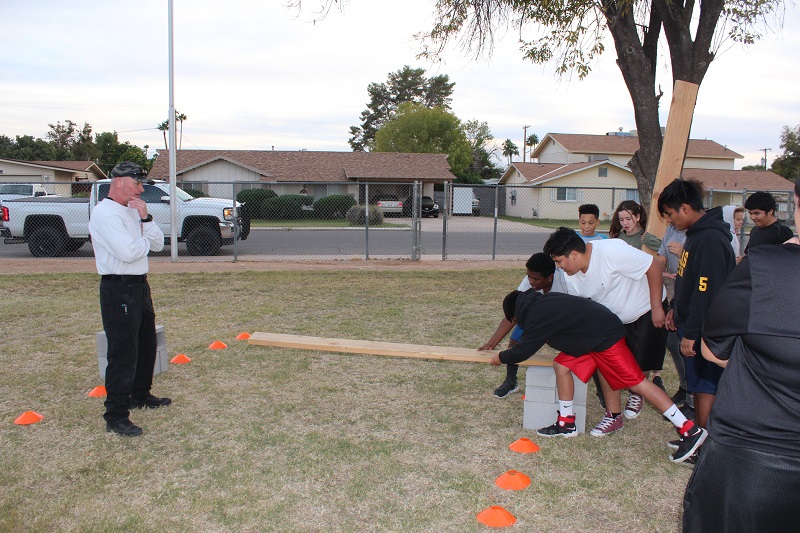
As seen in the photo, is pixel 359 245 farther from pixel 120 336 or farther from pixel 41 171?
pixel 41 171

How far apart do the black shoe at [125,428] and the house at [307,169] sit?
32064mm

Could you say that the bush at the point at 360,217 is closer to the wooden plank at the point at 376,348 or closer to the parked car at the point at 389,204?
the parked car at the point at 389,204

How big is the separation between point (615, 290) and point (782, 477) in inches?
105

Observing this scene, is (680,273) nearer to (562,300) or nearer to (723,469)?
(562,300)

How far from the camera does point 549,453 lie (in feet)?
14.0

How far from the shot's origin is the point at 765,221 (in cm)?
622

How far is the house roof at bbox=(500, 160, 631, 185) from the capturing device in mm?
39500

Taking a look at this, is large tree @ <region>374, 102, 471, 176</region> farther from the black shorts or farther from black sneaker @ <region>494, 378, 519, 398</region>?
the black shorts

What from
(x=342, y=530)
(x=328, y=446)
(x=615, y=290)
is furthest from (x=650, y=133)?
(x=342, y=530)

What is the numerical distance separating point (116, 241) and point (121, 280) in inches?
11.5

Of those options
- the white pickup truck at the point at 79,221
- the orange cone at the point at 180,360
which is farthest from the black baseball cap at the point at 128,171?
the white pickup truck at the point at 79,221

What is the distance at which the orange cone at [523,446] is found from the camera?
4289 millimetres

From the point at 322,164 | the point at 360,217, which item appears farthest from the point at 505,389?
the point at 322,164

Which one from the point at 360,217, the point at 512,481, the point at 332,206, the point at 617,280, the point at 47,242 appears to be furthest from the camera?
the point at 332,206
